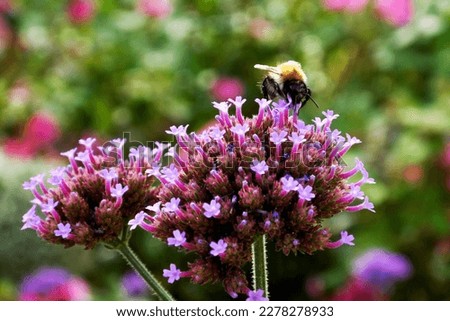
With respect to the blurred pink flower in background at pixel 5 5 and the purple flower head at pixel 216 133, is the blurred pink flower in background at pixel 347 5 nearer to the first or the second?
the blurred pink flower in background at pixel 5 5

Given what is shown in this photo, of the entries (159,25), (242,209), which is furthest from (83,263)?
(242,209)

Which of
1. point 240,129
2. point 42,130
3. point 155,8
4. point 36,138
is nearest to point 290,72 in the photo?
point 240,129

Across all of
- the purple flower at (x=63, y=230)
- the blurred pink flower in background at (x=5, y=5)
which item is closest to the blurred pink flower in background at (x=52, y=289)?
the purple flower at (x=63, y=230)

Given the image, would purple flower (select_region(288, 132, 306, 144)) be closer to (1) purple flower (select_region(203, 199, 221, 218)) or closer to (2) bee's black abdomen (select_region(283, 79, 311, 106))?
(1) purple flower (select_region(203, 199, 221, 218))

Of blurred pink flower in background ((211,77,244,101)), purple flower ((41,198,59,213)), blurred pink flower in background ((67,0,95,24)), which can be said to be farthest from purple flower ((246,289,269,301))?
blurred pink flower in background ((67,0,95,24))

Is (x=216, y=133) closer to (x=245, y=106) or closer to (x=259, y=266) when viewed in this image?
(x=259, y=266)

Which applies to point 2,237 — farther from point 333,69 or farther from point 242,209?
point 242,209
